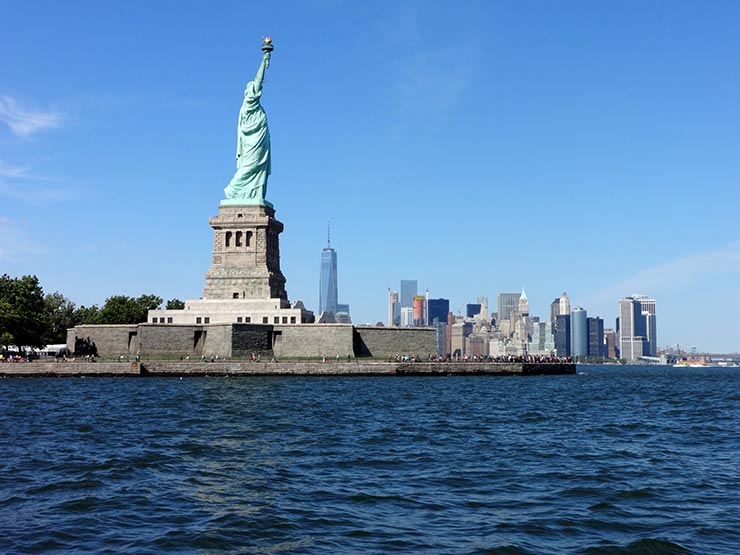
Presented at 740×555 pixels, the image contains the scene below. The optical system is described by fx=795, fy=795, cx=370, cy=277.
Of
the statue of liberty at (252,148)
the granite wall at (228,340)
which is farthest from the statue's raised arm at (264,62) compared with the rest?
the granite wall at (228,340)

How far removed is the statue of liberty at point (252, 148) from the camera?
9012 cm

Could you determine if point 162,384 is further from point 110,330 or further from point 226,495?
point 226,495

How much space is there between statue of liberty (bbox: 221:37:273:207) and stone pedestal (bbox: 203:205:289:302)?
2.28 m

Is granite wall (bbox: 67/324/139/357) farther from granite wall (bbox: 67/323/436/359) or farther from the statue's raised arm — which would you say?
the statue's raised arm

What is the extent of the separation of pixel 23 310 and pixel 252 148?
31.7 m

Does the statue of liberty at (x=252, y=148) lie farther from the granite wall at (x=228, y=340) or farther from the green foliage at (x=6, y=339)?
the green foliage at (x=6, y=339)

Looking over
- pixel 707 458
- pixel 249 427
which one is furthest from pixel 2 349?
pixel 707 458

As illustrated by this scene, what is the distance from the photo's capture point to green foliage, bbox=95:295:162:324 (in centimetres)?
10075

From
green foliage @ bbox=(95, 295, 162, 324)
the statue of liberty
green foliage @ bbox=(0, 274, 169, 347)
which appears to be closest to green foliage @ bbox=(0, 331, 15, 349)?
green foliage @ bbox=(0, 274, 169, 347)

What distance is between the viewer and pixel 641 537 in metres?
16.0

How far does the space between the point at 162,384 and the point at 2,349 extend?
35010mm

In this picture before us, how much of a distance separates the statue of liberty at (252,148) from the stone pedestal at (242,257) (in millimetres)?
2283

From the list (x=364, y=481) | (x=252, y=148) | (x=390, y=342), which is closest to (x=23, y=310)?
(x=252, y=148)

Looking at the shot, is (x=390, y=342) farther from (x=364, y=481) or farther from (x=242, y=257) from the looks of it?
(x=364, y=481)
